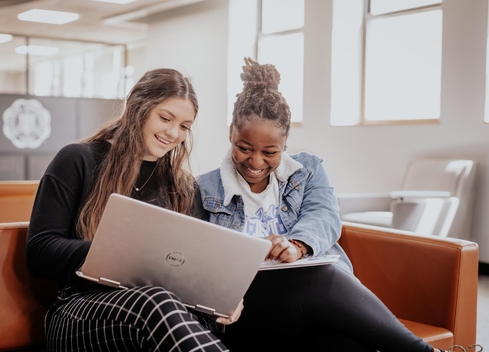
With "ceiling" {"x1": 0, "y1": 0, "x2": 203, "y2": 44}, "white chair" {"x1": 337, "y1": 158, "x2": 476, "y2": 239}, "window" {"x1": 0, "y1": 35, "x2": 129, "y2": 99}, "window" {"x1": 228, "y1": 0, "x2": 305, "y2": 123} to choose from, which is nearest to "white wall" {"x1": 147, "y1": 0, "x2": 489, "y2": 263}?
"window" {"x1": 228, "y1": 0, "x2": 305, "y2": 123}

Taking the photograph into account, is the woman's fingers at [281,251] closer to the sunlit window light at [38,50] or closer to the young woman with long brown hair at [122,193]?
the young woman with long brown hair at [122,193]

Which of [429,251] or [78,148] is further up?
[78,148]

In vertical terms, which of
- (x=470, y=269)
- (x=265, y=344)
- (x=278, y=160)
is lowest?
(x=265, y=344)

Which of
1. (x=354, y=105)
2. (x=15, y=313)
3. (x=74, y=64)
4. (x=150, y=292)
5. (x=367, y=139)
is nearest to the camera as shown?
(x=150, y=292)

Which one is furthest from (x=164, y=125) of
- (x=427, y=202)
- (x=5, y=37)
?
(x=5, y=37)

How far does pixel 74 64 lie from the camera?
9875 millimetres

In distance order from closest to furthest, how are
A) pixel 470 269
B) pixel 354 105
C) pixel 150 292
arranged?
pixel 150 292 < pixel 470 269 < pixel 354 105

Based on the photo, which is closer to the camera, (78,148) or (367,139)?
(78,148)

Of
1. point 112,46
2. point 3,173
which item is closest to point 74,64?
point 112,46

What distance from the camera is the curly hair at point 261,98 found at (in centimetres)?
188

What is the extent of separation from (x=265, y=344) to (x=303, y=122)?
5.35m

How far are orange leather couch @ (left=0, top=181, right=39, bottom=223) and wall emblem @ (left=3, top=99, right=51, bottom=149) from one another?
3.72 m

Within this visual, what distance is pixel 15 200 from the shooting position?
3039mm

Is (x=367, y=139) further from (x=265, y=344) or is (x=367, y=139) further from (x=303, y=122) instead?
(x=265, y=344)
